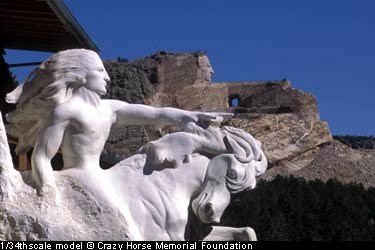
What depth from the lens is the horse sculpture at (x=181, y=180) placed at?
4.03m

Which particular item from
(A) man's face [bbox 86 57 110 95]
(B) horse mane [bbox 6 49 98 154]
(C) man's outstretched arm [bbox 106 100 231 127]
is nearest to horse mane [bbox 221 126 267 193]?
(C) man's outstretched arm [bbox 106 100 231 127]

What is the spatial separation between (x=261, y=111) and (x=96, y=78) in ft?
71.6

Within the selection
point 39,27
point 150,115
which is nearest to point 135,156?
point 150,115

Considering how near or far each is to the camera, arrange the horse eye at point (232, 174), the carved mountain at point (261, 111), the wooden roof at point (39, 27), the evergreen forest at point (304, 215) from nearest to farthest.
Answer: the horse eye at point (232, 174), the wooden roof at point (39, 27), the evergreen forest at point (304, 215), the carved mountain at point (261, 111)

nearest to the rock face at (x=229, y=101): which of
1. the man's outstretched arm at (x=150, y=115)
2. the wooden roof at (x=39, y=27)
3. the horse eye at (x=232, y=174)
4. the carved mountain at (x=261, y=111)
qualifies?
the carved mountain at (x=261, y=111)

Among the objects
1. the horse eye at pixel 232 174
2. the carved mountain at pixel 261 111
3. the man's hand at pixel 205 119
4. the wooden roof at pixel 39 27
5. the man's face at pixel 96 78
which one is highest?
the carved mountain at pixel 261 111

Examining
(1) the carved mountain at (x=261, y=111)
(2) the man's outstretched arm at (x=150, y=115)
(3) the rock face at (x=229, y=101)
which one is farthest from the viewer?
(3) the rock face at (x=229, y=101)

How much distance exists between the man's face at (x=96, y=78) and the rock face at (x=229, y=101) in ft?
51.1

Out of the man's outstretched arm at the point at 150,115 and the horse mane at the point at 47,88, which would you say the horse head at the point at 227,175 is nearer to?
the man's outstretched arm at the point at 150,115

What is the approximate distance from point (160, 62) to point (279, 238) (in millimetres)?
18480

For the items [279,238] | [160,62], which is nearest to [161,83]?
[160,62]

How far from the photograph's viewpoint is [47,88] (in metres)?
4.12

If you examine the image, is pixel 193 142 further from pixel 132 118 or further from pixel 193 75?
pixel 193 75

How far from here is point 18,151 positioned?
4.38 metres
